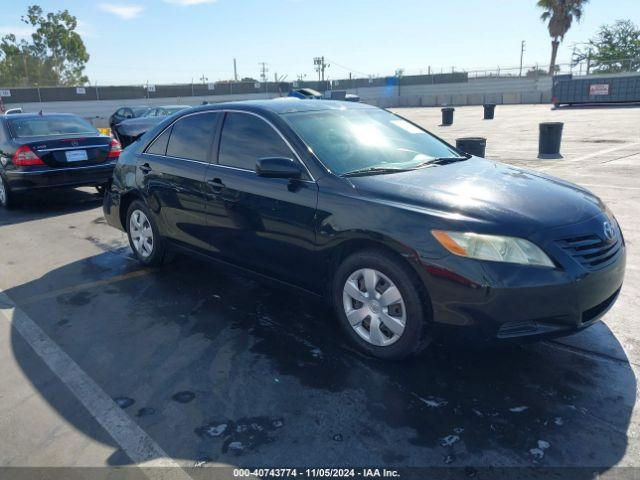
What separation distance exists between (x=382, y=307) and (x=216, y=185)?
6.01 ft

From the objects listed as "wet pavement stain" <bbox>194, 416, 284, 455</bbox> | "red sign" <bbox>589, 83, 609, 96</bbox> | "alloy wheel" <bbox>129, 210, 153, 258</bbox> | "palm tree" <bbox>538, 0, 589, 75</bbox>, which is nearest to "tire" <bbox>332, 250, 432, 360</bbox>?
"wet pavement stain" <bbox>194, 416, 284, 455</bbox>

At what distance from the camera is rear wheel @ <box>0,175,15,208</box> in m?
8.34

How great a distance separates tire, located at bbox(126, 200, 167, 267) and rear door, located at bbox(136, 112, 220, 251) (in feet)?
0.57

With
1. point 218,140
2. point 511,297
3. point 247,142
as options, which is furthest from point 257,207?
point 511,297

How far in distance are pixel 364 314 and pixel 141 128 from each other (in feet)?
47.2

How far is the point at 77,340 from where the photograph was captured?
12.6 ft

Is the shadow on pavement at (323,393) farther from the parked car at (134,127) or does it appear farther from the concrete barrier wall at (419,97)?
the concrete barrier wall at (419,97)

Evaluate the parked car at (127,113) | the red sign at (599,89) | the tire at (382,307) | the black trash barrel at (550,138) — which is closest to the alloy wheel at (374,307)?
the tire at (382,307)

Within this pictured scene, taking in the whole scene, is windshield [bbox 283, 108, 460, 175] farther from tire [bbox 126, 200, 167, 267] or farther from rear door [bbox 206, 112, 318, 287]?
tire [bbox 126, 200, 167, 267]

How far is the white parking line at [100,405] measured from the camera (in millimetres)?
2545

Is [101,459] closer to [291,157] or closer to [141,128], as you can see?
[291,157]

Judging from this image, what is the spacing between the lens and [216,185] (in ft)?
13.9

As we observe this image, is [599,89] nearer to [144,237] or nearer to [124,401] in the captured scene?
[144,237]

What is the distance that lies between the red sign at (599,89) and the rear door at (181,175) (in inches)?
1345
